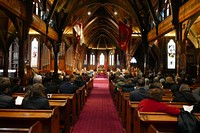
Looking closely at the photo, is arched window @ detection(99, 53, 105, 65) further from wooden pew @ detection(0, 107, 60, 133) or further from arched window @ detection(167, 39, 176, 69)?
wooden pew @ detection(0, 107, 60, 133)

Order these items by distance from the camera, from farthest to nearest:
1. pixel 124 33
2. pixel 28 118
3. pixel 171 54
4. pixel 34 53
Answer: pixel 34 53 → pixel 171 54 → pixel 124 33 → pixel 28 118

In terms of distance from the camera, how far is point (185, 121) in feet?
10.2

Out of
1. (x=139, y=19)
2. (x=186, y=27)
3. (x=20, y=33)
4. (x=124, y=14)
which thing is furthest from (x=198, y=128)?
(x=124, y=14)

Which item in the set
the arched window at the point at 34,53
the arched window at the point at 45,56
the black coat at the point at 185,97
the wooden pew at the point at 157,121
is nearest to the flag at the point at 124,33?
the arched window at the point at 45,56

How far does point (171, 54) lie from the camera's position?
72.1 feet

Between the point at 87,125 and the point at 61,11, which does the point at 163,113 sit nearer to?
the point at 87,125

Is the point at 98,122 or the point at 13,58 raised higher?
the point at 13,58

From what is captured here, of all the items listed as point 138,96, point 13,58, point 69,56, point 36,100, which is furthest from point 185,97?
point 69,56

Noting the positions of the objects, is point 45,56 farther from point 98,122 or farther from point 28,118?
point 28,118

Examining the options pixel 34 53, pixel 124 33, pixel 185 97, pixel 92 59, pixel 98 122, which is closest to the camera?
pixel 185 97

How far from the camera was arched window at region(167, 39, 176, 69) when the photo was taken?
71.8ft

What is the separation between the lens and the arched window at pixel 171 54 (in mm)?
21875

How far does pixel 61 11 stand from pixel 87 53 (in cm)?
2587

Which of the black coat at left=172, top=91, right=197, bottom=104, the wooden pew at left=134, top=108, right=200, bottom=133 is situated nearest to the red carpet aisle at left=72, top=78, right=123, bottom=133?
the black coat at left=172, top=91, right=197, bottom=104
